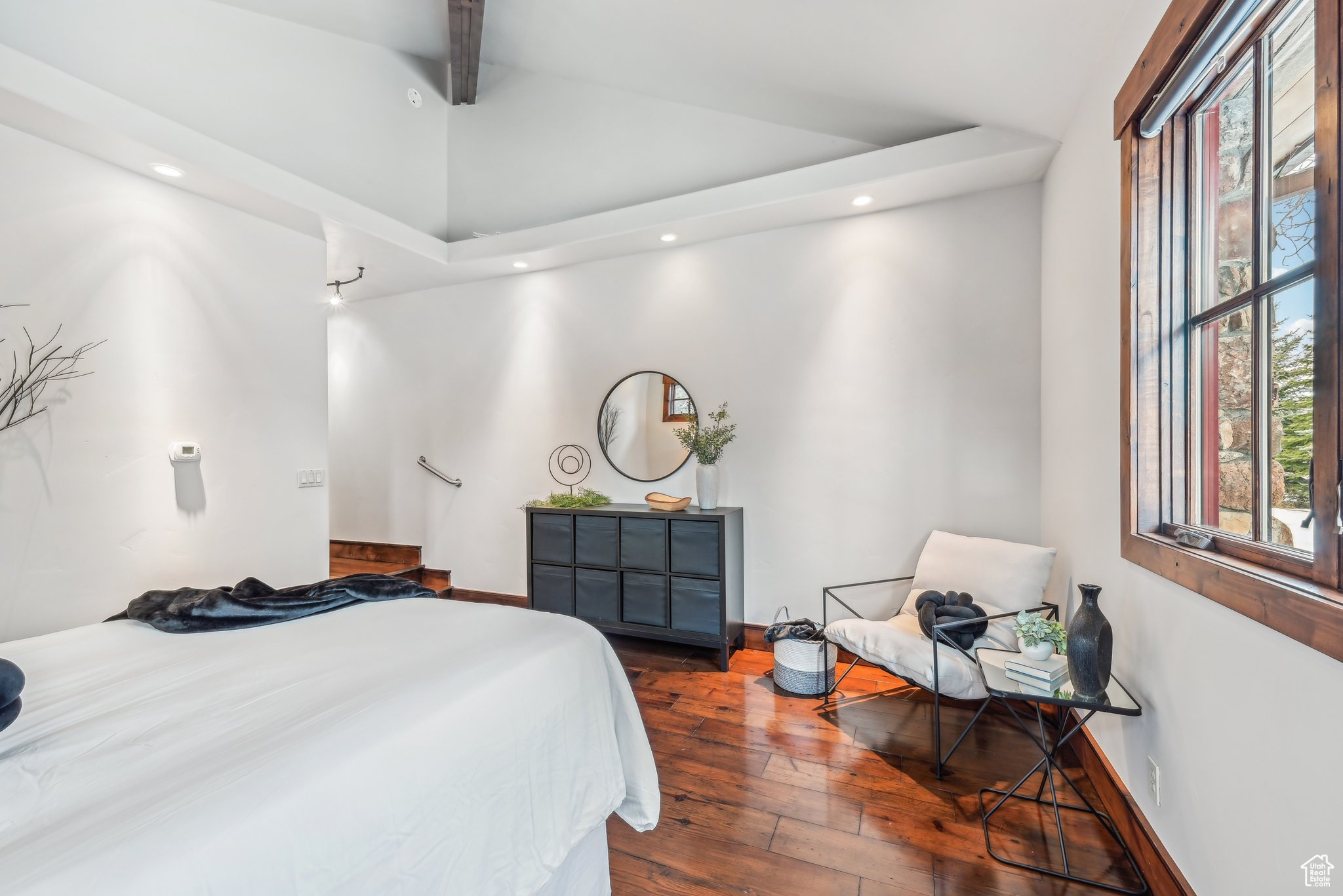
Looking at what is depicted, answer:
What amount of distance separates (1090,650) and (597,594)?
2450mm

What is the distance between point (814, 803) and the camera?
76.5 inches

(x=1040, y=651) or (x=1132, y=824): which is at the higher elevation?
(x=1040, y=651)

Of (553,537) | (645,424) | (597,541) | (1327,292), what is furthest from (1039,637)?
(553,537)

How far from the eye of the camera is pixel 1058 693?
66.6 inches

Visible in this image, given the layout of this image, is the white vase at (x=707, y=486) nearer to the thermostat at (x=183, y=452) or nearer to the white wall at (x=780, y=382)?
the white wall at (x=780, y=382)

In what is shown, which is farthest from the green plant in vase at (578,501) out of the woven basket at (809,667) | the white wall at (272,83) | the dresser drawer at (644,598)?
the white wall at (272,83)

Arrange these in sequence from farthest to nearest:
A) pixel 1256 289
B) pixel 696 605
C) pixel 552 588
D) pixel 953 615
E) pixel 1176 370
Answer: pixel 552 588 < pixel 696 605 < pixel 953 615 < pixel 1176 370 < pixel 1256 289

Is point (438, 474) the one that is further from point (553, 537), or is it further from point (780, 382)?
point (780, 382)

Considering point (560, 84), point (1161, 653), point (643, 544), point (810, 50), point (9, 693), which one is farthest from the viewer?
point (560, 84)

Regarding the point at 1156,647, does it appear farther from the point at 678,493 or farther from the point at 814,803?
the point at 678,493

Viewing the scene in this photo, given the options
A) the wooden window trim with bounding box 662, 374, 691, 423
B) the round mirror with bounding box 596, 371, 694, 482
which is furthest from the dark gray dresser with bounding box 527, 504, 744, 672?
Answer: the wooden window trim with bounding box 662, 374, 691, 423

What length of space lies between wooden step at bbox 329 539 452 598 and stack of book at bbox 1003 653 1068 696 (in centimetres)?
375

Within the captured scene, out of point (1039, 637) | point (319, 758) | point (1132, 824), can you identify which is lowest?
point (1132, 824)

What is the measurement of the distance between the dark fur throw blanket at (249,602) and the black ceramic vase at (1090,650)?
2101 millimetres
